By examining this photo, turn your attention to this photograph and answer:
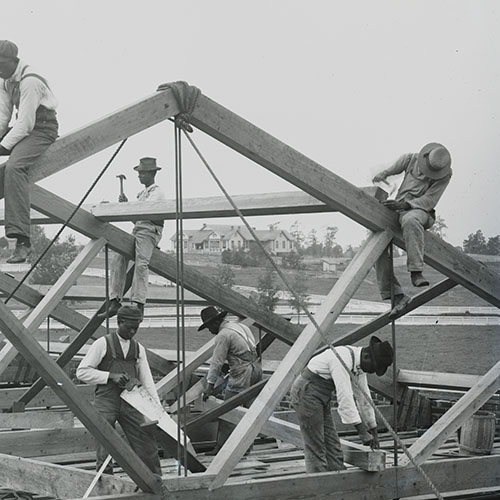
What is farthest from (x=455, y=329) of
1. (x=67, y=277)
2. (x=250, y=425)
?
(x=250, y=425)

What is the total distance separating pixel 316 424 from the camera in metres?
7.60

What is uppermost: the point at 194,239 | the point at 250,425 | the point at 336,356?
the point at 194,239

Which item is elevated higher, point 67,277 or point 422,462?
point 67,277

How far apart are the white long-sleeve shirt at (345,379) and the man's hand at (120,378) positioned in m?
1.49

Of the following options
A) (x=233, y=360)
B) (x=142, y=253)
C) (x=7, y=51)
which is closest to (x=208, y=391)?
(x=233, y=360)

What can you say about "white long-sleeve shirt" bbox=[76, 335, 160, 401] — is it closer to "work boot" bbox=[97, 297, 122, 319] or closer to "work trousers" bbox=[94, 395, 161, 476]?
"work trousers" bbox=[94, 395, 161, 476]

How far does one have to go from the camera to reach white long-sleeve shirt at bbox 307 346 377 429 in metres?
7.22

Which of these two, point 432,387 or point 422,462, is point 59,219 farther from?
point 432,387

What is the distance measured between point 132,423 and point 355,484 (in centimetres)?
173

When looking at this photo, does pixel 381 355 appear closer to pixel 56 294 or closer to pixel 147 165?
pixel 56 294

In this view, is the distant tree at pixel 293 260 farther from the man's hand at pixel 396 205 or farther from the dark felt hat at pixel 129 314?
the dark felt hat at pixel 129 314

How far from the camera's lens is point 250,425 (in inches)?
254

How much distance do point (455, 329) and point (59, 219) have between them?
84.0ft

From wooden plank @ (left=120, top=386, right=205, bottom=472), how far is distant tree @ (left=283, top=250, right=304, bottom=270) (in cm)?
3343
